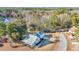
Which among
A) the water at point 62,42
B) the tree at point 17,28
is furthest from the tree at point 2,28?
the water at point 62,42

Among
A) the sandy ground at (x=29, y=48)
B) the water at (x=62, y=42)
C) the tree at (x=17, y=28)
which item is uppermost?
the tree at (x=17, y=28)

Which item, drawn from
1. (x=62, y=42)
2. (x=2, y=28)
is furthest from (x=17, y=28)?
(x=62, y=42)

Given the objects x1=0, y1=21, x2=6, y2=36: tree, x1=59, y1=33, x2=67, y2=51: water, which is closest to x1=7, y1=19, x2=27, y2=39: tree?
x1=0, y1=21, x2=6, y2=36: tree

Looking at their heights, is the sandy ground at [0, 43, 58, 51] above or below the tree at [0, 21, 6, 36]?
below

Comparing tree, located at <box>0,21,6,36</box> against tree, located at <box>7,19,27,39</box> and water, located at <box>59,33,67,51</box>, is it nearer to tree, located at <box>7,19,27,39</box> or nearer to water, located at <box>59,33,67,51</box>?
tree, located at <box>7,19,27,39</box>

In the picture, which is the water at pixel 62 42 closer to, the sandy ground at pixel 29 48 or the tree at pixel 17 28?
the sandy ground at pixel 29 48

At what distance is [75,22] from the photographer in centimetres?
134

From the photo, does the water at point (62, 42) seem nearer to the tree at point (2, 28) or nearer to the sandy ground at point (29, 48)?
the sandy ground at point (29, 48)

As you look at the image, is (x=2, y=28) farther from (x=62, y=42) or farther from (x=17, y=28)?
(x=62, y=42)

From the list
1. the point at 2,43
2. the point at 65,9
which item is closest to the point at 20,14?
the point at 2,43

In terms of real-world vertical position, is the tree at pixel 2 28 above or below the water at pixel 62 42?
above

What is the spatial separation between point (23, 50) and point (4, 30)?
28cm
